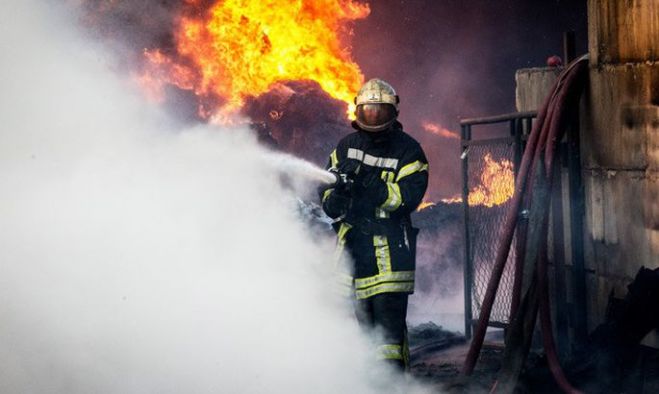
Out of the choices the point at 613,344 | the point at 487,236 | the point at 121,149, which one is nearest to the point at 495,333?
the point at 487,236

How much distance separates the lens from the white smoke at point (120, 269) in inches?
Answer: 205

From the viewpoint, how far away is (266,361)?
563 cm

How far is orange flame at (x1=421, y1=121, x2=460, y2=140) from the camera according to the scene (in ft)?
65.5

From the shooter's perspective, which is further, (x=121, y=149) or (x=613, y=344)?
(x=121, y=149)

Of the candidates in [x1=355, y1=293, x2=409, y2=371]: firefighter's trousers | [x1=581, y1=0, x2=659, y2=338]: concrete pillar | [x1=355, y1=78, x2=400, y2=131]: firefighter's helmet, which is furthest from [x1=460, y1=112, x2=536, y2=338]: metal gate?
[x1=355, y1=293, x2=409, y2=371]: firefighter's trousers

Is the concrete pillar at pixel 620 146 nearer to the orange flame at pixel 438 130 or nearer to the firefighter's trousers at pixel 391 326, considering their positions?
the firefighter's trousers at pixel 391 326

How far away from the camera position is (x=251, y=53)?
2005 centimetres

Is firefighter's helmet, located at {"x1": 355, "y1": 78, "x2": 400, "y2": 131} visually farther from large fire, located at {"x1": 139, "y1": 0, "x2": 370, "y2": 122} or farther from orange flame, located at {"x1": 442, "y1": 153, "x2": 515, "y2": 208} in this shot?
large fire, located at {"x1": 139, "y1": 0, "x2": 370, "y2": 122}

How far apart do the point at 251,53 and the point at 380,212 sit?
1528 cm

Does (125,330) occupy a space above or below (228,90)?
below

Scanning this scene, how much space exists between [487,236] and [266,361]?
3.39m

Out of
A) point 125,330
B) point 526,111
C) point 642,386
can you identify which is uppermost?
point 526,111

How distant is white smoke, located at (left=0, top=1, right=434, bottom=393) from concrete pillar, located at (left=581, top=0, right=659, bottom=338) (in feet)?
6.15

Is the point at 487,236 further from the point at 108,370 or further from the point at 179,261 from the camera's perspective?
the point at 108,370
